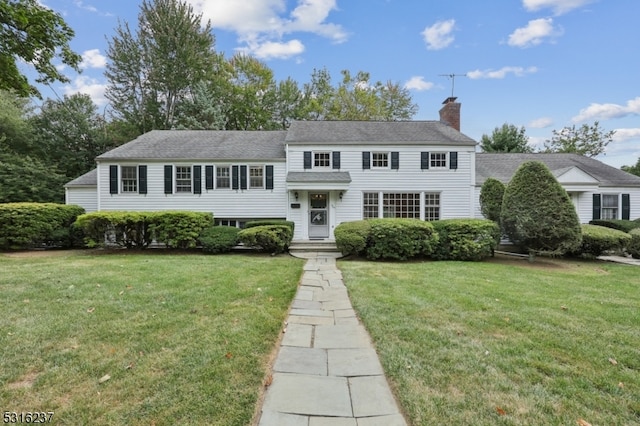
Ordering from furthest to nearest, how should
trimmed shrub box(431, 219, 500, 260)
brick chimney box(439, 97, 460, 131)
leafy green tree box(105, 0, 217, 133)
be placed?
leafy green tree box(105, 0, 217, 133) < brick chimney box(439, 97, 460, 131) < trimmed shrub box(431, 219, 500, 260)

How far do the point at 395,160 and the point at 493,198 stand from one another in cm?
442

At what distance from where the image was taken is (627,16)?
9.66m

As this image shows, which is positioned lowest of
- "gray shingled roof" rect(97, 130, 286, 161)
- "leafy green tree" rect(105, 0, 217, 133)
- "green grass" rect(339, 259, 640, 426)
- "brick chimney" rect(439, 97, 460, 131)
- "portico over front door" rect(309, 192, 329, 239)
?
"green grass" rect(339, 259, 640, 426)

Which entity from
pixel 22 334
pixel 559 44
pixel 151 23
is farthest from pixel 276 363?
pixel 151 23

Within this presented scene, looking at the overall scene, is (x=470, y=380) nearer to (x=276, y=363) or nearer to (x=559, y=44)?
(x=276, y=363)

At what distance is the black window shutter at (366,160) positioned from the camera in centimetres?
1397

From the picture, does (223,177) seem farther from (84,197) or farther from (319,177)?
(84,197)

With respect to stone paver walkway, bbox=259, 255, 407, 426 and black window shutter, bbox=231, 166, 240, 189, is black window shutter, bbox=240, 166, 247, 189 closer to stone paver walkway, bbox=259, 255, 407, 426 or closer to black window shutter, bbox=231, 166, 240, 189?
black window shutter, bbox=231, 166, 240, 189

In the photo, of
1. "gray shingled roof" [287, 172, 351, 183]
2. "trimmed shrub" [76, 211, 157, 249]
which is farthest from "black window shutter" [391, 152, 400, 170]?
"trimmed shrub" [76, 211, 157, 249]

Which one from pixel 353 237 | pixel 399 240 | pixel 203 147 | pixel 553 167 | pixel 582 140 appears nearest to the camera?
pixel 399 240

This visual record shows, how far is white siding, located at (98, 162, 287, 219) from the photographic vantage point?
536 inches

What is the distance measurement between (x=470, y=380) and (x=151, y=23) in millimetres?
30329

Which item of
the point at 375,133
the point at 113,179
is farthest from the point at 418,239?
the point at 113,179

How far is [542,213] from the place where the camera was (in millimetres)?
9508
